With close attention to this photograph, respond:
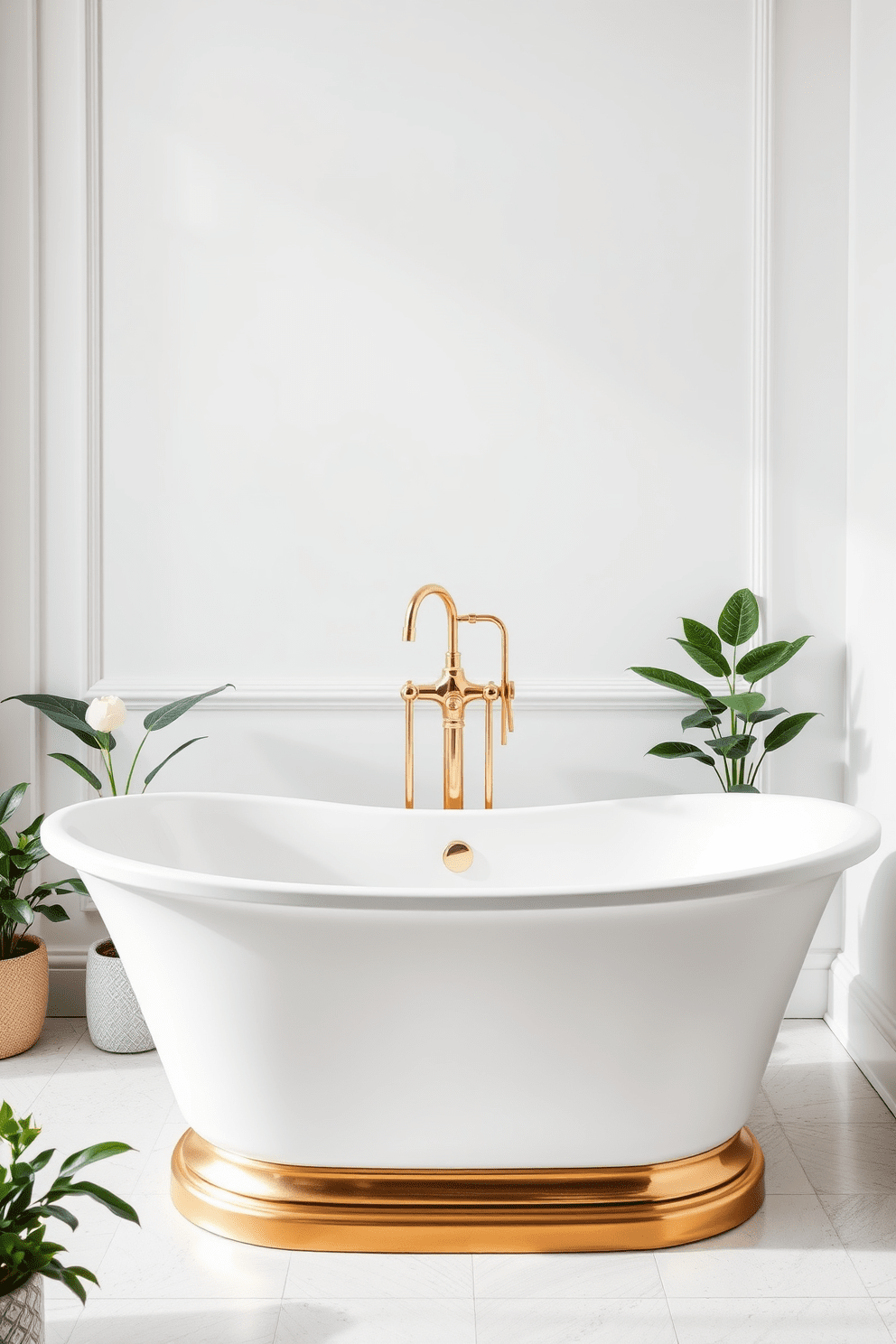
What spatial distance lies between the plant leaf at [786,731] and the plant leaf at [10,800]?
1.63m

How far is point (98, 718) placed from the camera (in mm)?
2285

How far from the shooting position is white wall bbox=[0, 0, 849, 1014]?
2436mm

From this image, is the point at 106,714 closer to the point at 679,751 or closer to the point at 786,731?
the point at 679,751

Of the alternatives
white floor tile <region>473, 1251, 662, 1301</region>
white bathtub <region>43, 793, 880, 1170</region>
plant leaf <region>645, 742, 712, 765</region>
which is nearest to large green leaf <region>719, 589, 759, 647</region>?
plant leaf <region>645, 742, 712, 765</region>

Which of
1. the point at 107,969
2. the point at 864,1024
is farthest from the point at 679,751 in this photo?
the point at 107,969

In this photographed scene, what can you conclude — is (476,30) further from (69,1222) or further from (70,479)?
(69,1222)

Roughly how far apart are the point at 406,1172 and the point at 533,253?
193 centimetres

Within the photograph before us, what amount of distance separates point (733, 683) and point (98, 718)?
1.38 metres

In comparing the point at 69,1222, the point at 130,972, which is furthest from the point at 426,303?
the point at 69,1222

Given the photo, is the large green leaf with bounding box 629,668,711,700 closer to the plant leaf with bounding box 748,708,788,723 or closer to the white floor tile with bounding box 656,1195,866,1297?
the plant leaf with bounding box 748,708,788,723

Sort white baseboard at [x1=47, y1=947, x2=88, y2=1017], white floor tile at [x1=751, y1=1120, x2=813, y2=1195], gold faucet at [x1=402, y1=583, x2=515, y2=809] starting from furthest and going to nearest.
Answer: white baseboard at [x1=47, y1=947, x2=88, y2=1017], gold faucet at [x1=402, y1=583, x2=515, y2=809], white floor tile at [x1=751, y1=1120, x2=813, y2=1195]

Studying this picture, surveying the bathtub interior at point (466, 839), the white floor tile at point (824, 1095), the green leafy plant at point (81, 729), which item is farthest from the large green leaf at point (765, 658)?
the green leafy plant at point (81, 729)

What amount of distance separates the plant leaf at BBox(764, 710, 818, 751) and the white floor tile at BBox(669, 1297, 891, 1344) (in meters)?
1.11

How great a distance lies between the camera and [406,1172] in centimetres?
166
